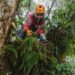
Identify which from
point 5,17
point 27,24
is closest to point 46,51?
point 27,24

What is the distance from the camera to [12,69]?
6551mm

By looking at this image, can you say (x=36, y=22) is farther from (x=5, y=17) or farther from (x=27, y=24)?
(x=5, y=17)

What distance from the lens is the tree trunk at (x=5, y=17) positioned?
20.6 feet

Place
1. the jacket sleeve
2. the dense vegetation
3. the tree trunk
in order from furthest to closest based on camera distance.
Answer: the jacket sleeve, the tree trunk, the dense vegetation

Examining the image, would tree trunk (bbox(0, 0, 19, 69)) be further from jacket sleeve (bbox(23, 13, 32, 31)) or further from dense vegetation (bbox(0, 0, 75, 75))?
jacket sleeve (bbox(23, 13, 32, 31))

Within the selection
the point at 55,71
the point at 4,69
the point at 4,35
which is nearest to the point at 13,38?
the point at 4,35

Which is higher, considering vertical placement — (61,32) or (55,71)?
(61,32)

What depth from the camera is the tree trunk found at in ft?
20.6

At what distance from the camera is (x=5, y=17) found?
630 cm

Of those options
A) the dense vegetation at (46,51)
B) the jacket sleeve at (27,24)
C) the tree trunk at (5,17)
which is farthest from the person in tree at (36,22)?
the tree trunk at (5,17)

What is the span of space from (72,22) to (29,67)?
157 cm

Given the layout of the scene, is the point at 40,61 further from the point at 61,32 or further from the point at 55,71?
the point at 61,32

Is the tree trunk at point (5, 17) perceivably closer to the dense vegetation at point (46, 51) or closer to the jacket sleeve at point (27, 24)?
the dense vegetation at point (46, 51)

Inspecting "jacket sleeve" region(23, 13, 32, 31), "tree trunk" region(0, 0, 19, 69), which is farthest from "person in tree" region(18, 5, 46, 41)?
"tree trunk" region(0, 0, 19, 69)
